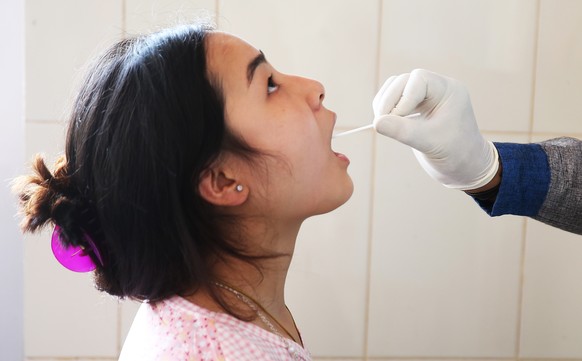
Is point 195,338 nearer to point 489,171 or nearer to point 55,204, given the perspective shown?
point 55,204

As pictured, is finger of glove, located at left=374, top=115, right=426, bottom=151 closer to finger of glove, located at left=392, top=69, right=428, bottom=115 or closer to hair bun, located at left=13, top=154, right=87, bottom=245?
finger of glove, located at left=392, top=69, right=428, bottom=115

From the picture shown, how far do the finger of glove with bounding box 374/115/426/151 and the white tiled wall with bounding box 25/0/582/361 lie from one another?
0.31 meters

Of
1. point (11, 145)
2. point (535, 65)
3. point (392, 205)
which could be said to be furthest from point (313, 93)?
point (11, 145)

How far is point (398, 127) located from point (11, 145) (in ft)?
2.80

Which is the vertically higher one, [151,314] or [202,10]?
[202,10]

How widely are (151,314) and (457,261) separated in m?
0.66

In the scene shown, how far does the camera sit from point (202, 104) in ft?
2.34

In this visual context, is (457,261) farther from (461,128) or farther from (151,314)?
Result: (151,314)

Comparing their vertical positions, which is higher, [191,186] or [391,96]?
[391,96]

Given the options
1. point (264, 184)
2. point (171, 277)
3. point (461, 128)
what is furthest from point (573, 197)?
point (171, 277)

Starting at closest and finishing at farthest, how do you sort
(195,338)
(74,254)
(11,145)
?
(195,338) → (74,254) → (11,145)

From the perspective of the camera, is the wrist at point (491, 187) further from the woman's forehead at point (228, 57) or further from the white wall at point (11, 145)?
the white wall at point (11, 145)

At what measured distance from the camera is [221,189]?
752 millimetres

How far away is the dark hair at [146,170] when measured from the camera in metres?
0.69
